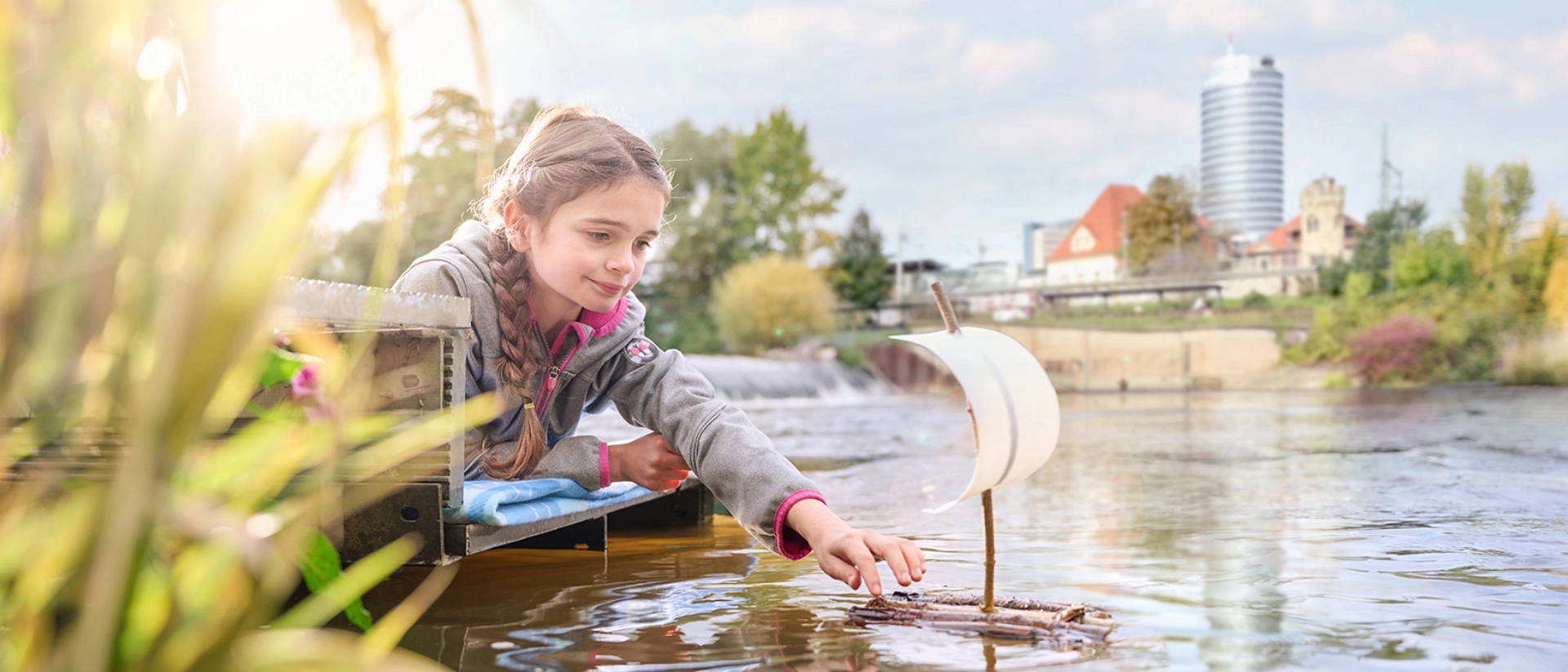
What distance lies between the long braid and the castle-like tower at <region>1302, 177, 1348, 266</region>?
155 ft

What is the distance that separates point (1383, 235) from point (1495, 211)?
3.48 metres

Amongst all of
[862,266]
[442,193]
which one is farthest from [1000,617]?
[862,266]

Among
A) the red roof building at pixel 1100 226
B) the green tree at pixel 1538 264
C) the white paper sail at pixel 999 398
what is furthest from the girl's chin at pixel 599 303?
the red roof building at pixel 1100 226

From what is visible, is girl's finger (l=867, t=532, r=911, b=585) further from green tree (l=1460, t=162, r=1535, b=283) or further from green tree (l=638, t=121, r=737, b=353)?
green tree (l=1460, t=162, r=1535, b=283)

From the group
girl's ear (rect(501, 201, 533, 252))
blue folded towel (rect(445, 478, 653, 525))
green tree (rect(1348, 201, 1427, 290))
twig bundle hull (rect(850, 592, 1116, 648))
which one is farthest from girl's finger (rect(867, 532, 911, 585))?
green tree (rect(1348, 201, 1427, 290))

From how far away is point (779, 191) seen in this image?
127 ft

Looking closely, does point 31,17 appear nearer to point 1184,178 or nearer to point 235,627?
point 235,627

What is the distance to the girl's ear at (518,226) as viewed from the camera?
276 centimetres

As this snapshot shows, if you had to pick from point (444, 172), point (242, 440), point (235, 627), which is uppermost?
point (444, 172)

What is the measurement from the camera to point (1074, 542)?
3455 mm

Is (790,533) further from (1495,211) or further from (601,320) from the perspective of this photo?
(1495,211)

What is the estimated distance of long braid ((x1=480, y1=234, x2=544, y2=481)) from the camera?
2609 mm

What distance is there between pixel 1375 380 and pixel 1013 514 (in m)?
27.9

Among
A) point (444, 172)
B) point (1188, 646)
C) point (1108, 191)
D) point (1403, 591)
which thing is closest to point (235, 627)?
point (1188, 646)
